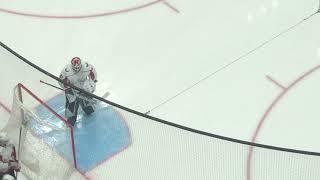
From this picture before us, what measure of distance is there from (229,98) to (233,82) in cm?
19

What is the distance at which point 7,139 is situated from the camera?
4.02 metres

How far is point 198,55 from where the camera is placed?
564cm

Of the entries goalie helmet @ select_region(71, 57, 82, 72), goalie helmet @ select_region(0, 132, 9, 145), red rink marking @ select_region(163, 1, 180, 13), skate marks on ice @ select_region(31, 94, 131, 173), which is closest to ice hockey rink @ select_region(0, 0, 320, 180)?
red rink marking @ select_region(163, 1, 180, 13)

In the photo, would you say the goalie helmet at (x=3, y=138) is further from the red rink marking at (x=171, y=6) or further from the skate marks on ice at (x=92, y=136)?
the red rink marking at (x=171, y=6)

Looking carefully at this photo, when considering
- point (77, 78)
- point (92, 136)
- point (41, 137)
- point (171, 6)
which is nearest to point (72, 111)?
point (77, 78)

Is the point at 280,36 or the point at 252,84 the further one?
the point at 280,36

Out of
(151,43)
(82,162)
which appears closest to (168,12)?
(151,43)

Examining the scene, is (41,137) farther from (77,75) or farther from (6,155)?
(77,75)

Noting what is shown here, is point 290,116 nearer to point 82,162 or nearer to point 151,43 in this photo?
point 151,43

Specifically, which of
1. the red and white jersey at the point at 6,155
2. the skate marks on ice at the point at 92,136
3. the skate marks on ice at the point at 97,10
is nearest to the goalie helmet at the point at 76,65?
the skate marks on ice at the point at 92,136

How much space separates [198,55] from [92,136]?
184 centimetres

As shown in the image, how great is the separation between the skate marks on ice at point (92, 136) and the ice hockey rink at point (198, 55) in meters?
0.33

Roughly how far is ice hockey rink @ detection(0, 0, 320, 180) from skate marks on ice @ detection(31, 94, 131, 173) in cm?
33

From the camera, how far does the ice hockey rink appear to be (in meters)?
5.05
